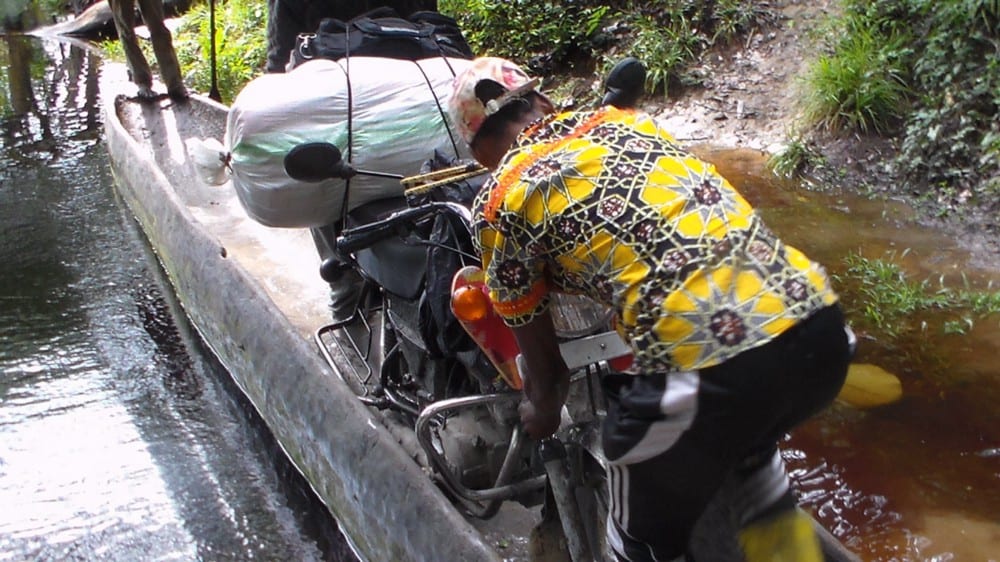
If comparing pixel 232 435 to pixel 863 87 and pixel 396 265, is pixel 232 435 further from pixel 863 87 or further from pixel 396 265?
pixel 863 87

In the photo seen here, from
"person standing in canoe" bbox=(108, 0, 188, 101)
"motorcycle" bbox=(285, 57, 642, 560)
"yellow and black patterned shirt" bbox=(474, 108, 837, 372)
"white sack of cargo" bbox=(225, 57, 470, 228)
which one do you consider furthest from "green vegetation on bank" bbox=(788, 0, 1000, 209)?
"person standing in canoe" bbox=(108, 0, 188, 101)

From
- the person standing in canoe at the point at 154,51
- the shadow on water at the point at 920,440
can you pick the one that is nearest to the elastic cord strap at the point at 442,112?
the shadow on water at the point at 920,440

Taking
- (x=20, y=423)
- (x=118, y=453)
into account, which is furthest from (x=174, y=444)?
(x=20, y=423)

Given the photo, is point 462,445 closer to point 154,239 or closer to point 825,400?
point 825,400

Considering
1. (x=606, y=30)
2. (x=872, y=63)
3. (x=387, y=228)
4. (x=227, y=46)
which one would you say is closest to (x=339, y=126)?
(x=387, y=228)

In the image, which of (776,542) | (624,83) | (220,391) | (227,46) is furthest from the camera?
(227,46)

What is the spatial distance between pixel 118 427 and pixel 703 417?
3.96 metres

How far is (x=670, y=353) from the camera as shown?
6.23 ft

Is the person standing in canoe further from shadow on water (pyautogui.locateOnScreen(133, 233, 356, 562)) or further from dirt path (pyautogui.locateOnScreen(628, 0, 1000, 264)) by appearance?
dirt path (pyautogui.locateOnScreen(628, 0, 1000, 264))

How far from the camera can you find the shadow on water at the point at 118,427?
13.7ft

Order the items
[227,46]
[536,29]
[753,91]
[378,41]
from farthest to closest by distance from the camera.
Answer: [227,46], [536,29], [753,91], [378,41]

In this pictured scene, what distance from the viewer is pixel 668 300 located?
74.7 inches

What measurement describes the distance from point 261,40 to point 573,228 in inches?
493

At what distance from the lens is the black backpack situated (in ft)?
12.3
